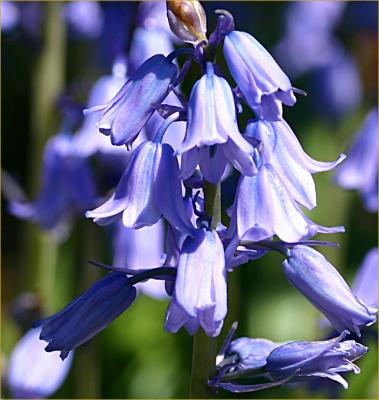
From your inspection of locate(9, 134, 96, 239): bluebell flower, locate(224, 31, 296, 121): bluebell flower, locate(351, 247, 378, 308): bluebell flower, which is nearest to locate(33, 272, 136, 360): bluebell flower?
locate(224, 31, 296, 121): bluebell flower

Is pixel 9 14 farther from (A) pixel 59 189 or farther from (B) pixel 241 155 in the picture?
(B) pixel 241 155

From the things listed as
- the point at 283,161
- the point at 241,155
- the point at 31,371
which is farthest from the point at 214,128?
the point at 31,371

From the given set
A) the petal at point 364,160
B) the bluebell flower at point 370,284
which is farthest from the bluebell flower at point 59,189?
the bluebell flower at point 370,284

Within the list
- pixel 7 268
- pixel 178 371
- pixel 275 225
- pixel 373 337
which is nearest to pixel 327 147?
pixel 178 371

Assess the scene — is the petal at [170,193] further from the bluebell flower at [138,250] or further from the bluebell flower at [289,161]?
the bluebell flower at [138,250]

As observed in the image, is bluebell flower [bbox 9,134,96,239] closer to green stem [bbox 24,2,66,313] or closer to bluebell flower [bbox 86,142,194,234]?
green stem [bbox 24,2,66,313]

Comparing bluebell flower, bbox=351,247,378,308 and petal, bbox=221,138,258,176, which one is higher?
petal, bbox=221,138,258,176

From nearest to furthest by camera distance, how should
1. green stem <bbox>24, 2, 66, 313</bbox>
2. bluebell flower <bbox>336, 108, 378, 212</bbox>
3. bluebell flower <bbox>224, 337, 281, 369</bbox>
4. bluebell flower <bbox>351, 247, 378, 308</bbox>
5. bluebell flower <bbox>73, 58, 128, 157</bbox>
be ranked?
1. bluebell flower <bbox>224, 337, 281, 369</bbox>
2. bluebell flower <bbox>351, 247, 378, 308</bbox>
3. bluebell flower <bbox>73, 58, 128, 157</bbox>
4. bluebell flower <bbox>336, 108, 378, 212</bbox>
5. green stem <bbox>24, 2, 66, 313</bbox>
